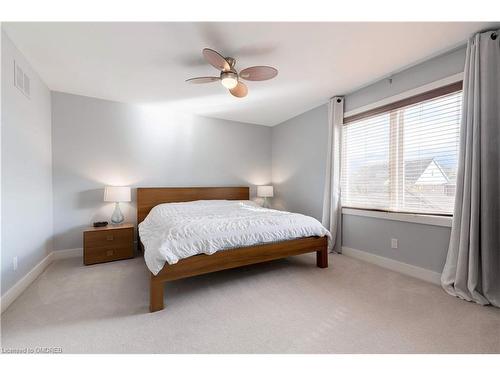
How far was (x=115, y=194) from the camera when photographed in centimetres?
305

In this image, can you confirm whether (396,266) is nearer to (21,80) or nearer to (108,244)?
(108,244)

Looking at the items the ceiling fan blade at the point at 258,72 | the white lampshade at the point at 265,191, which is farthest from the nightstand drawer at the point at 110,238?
the ceiling fan blade at the point at 258,72

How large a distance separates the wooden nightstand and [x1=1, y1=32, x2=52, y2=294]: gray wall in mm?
481

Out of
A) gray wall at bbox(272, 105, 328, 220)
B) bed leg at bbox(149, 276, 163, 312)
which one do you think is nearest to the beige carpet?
bed leg at bbox(149, 276, 163, 312)

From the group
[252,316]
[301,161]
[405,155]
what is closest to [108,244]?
[252,316]

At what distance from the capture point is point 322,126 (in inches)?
139

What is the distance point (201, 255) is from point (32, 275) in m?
1.96

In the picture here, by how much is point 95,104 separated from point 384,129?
4.22 metres

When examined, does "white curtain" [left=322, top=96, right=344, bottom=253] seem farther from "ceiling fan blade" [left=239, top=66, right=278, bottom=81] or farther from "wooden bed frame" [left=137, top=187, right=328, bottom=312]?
"ceiling fan blade" [left=239, top=66, right=278, bottom=81]

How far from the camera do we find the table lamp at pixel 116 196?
303 centimetres

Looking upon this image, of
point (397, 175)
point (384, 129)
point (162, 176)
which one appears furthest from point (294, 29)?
point (162, 176)

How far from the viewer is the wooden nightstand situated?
275 cm

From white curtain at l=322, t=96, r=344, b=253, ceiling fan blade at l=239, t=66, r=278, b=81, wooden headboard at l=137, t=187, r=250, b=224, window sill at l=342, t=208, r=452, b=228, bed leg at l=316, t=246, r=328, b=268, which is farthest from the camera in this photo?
wooden headboard at l=137, t=187, r=250, b=224

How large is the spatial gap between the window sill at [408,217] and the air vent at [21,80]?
414cm
